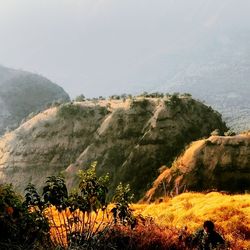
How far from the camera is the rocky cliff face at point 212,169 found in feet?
132

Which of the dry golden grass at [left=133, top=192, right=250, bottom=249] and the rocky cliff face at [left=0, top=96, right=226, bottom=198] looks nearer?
the dry golden grass at [left=133, top=192, right=250, bottom=249]

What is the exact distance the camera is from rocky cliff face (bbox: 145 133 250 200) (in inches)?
1581

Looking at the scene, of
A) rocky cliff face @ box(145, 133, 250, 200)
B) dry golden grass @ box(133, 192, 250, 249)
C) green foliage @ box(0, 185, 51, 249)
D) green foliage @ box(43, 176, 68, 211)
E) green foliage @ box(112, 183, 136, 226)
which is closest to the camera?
green foliage @ box(0, 185, 51, 249)

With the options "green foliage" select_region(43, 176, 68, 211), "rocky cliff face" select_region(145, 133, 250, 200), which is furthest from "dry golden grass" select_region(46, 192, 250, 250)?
"rocky cliff face" select_region(145, 133, 250, 200)

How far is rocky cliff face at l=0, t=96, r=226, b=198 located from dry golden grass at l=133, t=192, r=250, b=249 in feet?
33.2

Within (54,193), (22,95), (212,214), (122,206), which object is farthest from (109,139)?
(22,95)

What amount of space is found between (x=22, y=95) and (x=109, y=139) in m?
103

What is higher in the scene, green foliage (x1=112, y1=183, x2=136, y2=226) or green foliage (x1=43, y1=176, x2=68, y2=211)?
green foliage (x1=43, y1=176, x2=68, y2=211)

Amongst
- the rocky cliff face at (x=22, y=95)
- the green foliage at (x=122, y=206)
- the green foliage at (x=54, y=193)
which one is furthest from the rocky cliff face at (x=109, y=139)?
the rocky cliff face at (x=22, y=95)

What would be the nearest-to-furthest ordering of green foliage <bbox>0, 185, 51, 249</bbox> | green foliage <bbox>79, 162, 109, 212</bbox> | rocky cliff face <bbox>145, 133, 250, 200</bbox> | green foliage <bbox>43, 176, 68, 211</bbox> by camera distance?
green foliage <bbox>0, 185, 51, 249</bbox>, green foliage <bbox>43, 176, 68, 211</bbox>, green foliage <bbox>79, 162, 109, 212</bbox>, rocky cliff face <bbox>145, 133, 250, 200</bbox>

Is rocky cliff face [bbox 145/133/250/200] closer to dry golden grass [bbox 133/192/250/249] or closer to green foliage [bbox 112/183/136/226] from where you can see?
dry golden grass [bbox 133/192/250/249]

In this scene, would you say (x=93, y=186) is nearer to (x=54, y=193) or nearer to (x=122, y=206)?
(x=54, y=193)

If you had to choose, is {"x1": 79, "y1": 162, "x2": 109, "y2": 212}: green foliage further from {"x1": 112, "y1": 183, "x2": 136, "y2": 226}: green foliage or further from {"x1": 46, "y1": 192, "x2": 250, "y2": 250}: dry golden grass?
{"x1": 112, "y1": 183, "x2": 136, "y2": 226}: green foliage

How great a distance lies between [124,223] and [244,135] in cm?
1985
